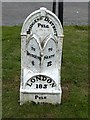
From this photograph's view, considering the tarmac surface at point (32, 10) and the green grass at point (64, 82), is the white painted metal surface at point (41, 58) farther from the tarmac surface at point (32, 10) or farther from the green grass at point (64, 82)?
the tarmac surface at point (32, 10)

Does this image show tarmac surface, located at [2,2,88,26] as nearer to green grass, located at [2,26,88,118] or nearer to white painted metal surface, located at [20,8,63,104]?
green grass, located at [2,26,88,118]

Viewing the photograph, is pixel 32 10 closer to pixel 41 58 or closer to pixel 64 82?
pixel 64 82

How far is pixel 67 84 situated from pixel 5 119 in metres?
1.84

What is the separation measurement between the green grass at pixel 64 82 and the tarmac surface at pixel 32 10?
2.93m

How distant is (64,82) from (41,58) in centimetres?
132

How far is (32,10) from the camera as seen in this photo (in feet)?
54.2

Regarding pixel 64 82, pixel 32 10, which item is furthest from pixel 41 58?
pixel 32 10

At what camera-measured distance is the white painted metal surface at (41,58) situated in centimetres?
646

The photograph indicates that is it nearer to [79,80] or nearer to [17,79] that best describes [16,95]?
[17,79]

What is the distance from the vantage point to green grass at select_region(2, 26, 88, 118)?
6410mm

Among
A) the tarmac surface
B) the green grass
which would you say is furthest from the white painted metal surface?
the tarmac surface

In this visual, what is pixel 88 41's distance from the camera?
11109 millimetres

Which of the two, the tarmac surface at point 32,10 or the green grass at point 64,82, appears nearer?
the green grass at point 64,82

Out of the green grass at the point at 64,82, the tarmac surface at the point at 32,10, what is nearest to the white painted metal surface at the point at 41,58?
the green grass at the point at 64,82
